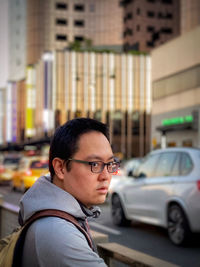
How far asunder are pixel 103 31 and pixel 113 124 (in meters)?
43.2

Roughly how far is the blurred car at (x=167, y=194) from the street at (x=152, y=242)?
252 millimetres

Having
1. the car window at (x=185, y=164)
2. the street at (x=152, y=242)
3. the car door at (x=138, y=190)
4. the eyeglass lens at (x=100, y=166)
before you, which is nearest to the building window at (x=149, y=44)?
the street at (x=152, y=242)

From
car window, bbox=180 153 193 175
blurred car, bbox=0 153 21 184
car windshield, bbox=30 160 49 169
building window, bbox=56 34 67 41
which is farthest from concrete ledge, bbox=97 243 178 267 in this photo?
building window, bbox=56 34 67 41

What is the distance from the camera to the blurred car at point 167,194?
903 cm

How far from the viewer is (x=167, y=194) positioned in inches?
383

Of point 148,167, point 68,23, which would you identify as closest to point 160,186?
point 148,167

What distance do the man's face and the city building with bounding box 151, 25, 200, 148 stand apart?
131ft

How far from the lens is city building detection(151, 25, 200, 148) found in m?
44.6

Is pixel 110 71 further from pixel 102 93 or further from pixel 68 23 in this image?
pixel 68 23

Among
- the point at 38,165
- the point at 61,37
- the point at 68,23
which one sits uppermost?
the point at 68,23

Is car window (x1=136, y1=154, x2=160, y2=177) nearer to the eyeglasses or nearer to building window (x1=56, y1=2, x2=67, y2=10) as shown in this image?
the eyeglasses

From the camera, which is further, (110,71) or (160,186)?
(110,71)

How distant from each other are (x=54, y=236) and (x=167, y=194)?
8223 millimetres

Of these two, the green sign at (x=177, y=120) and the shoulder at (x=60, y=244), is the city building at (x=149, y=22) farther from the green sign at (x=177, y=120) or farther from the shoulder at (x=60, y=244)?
the shoulder at (x=60, y=244)
